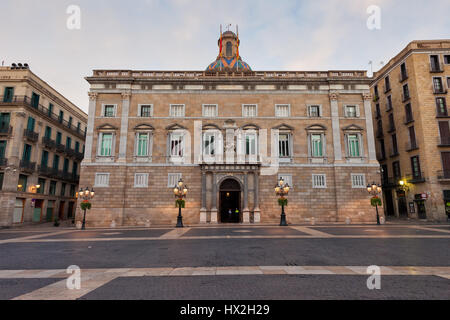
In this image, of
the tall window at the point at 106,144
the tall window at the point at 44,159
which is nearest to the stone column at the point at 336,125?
the tall window at the point at 106,144

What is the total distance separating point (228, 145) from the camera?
90.8 ft

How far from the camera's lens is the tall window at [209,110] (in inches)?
1132

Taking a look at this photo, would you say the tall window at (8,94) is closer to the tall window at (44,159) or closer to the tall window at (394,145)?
the tall window at (44,159)

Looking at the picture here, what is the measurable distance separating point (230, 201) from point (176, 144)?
8.62 m

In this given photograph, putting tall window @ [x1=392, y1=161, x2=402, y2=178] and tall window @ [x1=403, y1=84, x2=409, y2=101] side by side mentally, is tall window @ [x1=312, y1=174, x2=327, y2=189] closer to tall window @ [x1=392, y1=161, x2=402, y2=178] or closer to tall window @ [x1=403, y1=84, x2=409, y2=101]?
tall window @ [x1=392, y1=161, x2=402, y2=178]

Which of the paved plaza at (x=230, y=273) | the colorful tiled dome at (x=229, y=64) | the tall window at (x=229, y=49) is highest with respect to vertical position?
the tall window at (x=229, y=49)

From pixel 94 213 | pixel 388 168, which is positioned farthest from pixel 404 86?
pixel 94 213

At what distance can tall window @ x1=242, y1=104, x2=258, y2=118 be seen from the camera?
94.5 feet

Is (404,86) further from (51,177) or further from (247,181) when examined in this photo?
(51,177)

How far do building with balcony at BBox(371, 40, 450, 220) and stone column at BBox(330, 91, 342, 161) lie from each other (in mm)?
8876

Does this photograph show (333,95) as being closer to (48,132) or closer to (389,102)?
(389,102)

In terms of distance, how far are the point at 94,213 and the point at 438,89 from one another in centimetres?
4098

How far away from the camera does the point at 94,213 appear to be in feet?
86.8

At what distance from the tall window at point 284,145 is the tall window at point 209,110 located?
25.4 ft
